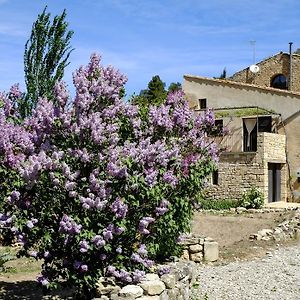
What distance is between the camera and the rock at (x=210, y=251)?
12961 mm

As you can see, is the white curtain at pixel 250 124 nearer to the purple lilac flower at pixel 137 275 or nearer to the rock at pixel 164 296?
the rock at pixel 164 296

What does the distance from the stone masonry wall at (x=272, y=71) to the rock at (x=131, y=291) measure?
27.0m

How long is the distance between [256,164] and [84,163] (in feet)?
62.4

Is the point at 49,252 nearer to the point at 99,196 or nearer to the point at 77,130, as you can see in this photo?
the point at 99,196

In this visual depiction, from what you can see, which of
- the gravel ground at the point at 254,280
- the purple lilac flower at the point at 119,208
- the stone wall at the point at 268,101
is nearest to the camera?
the purple lilac flower at the point at 119,208

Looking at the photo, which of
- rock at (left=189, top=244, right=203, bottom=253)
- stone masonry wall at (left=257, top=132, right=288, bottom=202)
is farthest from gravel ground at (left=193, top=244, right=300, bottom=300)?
stone masonry wall at (left=257, top=132, right=288, bottom=202)

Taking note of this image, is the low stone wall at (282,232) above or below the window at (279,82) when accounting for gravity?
below

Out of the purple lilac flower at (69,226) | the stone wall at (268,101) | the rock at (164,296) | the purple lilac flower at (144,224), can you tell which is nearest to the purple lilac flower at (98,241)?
the purple lilac flower at (69,226)

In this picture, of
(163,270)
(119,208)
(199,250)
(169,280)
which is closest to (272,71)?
(199,250)

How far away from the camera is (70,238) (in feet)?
22.5

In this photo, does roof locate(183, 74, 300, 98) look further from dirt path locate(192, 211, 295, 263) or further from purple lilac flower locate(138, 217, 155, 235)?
purple lilac flower locate(138, 217, 155, 235)

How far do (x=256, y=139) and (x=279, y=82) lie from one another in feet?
28.6

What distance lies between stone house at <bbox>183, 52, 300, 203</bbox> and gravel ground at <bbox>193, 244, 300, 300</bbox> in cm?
1171

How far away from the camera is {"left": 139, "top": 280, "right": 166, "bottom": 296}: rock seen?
7250 millimetres
